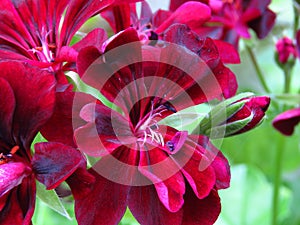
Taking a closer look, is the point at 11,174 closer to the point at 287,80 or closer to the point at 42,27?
the point at 42,27

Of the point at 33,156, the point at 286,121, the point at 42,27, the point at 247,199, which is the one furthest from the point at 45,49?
the point at 247,199

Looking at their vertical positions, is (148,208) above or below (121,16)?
below

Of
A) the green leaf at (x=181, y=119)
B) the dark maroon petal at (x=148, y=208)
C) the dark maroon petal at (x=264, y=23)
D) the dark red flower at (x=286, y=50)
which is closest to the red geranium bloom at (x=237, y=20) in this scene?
the dark maroon petal at (x=264, y=23)

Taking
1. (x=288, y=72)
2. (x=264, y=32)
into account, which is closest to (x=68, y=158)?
(x=264, y=32)

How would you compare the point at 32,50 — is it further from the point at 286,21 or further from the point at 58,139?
the point at 286,21

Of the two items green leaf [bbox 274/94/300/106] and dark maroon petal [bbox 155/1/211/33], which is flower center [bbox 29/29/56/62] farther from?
green leaf [bbox 274/94/300/106]

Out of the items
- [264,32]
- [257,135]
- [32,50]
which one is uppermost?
[32,50]

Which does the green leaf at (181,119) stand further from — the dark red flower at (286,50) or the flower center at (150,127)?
the dark red flower at (286,50)

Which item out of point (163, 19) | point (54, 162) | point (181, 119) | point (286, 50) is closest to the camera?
point (54, 162)
